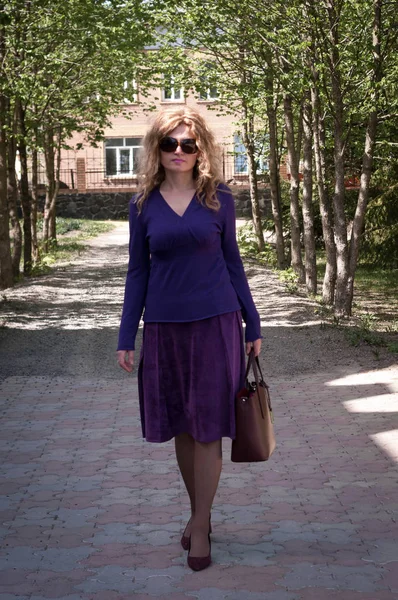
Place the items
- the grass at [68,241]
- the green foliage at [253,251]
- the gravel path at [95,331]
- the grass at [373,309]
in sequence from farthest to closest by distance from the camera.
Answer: the grass at [68,241] → the green foliage at [253,251] → the grass at [373,309] → the gravel path at [95,331]

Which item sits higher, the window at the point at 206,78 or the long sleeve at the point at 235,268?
the window at the point at 206,78

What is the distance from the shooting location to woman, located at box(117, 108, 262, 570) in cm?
475

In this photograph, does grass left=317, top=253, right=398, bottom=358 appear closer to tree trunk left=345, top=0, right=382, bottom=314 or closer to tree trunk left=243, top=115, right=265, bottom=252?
tree trunk left=345, top=0, right=382, bottom=314

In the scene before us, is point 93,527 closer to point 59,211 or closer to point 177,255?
point 177,255

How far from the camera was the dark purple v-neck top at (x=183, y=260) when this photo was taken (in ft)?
15.5

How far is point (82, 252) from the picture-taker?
31766 millimetres

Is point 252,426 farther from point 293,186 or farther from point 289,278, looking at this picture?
point 293,186

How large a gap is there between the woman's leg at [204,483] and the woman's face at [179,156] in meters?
1.26

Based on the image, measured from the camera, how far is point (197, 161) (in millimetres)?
4891

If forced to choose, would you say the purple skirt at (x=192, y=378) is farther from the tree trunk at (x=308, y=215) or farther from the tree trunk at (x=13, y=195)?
the tree trunk at (x=13, y=195)

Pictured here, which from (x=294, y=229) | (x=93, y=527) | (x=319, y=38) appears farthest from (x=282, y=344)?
(x=294, y=229)

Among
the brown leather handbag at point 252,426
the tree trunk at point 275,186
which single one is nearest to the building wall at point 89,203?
the tree trunk at point 275,186

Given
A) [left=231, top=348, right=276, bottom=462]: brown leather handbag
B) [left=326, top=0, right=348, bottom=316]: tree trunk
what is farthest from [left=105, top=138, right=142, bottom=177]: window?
[left=231, top=348, right=276, bottom=462]: brown leather handbag

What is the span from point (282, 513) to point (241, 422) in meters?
1.12
